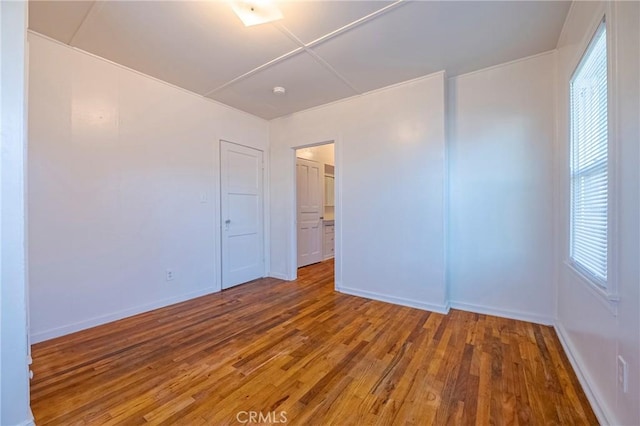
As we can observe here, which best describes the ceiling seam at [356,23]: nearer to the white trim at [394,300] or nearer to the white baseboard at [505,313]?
the white trim at [394,300]

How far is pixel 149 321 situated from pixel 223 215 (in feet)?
5.11

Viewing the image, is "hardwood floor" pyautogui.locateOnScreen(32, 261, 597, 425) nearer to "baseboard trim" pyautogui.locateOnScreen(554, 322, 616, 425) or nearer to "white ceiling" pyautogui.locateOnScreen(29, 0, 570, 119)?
"baseboard trim" pyautogui.locateOnScreen(554, 322, 616, 425)

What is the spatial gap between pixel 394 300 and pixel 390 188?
1364 mm

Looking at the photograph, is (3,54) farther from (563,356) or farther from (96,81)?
(563,356)

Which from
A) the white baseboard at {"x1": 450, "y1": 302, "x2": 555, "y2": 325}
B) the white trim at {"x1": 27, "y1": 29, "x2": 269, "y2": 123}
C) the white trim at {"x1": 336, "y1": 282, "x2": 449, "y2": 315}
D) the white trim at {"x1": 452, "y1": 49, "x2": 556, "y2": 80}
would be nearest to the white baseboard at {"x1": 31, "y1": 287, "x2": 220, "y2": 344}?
the white trim at {"x1": 336, "y1": 282, "x2": 449, "y2": 315}

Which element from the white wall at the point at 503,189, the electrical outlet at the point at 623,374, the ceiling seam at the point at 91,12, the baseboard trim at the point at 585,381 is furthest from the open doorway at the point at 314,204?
the electrical outlet at the point at 623,374

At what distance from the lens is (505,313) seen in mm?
2742

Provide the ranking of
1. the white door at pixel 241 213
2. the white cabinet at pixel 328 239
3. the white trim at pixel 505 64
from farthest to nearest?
1. the white cabinet at pixel 328 239
2. the white door at pixel 241 213
3. the white trim at pixel 505 64

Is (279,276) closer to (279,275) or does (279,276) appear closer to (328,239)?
(279,275)

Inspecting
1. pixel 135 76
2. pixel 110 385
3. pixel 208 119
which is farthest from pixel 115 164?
pixel 110 385

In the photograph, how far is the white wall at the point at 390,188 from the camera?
2.92 metres

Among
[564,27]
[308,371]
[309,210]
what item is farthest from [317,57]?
[309,210]

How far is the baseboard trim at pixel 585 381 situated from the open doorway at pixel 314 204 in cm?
371

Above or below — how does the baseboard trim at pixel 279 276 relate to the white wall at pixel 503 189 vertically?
below
